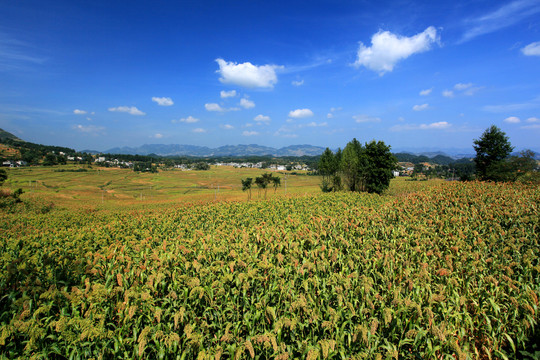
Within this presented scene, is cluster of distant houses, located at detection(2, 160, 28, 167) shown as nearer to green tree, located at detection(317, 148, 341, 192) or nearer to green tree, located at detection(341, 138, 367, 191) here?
green tree, located at detection(317, 148, 341, 192)

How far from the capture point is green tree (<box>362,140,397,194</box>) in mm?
41594

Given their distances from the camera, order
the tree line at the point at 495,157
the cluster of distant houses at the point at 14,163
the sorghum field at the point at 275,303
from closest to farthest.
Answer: the sorghum field at the point at 275,303
the tree line at the point at 495,157
the cluster of distant houses at the point at 14,163

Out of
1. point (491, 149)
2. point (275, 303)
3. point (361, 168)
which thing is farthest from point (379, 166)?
point (275, 303)

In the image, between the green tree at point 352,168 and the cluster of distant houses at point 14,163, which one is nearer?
the green tree at point 352,168

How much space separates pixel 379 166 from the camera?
42.3 metres

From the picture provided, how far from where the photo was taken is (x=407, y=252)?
7.36 metres

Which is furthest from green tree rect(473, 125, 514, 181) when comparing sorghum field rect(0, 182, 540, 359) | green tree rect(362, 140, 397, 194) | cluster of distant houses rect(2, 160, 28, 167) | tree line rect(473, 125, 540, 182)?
cluster of distant houses rect(2, 160, 28, 167)

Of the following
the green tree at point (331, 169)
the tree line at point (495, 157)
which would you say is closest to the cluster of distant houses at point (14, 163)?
the green tree at point (331, 169)

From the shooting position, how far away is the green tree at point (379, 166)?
41.6 meters

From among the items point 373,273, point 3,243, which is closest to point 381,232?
point 373,273

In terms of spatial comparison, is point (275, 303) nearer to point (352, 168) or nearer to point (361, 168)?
point (361, 168)

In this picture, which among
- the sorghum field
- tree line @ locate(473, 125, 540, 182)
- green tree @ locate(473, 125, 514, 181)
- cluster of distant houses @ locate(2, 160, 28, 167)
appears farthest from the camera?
cluster of distant houses @ locate(2, 160, 28, 167)

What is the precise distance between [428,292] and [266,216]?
1049 centimetres

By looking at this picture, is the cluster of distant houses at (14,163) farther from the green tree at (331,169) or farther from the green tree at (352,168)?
the green tree at (352,168)
